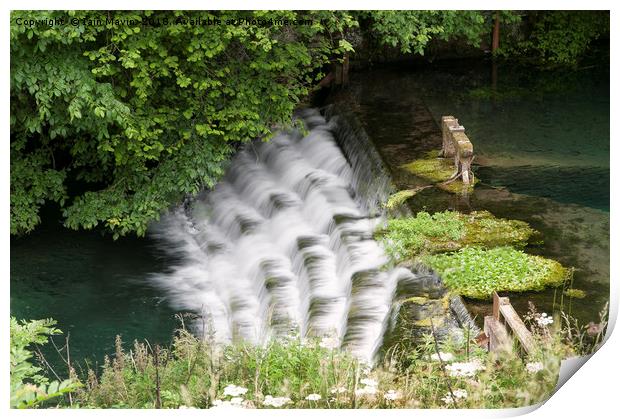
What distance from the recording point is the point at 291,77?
12641 mm

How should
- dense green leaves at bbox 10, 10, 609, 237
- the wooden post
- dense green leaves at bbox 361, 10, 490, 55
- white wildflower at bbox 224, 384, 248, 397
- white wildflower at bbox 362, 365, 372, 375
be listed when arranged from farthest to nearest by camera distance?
1. the wooden post
2. dense green leaves at bbox 361, 10, 490, 55
3. dense green leaves at bbox 10, 10, 609, 237
4. white wildflower at bbox 362, 365, 372, 375
5. white wildflower at bbox 224, 384, 248, 397

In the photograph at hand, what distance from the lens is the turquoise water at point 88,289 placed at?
11414 mm

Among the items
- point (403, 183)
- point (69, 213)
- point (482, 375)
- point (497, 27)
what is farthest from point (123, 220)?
point (497, 27)

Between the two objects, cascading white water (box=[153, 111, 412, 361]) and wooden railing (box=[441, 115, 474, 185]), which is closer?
cascading white water (box=[153, 111, 412, 361])

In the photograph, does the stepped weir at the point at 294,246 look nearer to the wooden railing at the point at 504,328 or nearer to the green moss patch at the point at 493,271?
the green moss patch at the point at 493,271

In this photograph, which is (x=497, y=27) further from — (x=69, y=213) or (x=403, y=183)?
(x=69, y=213)

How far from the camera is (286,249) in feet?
41.3

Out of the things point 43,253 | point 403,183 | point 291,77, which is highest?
point 291,77

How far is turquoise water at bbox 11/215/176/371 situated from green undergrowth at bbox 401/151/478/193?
3.50 m

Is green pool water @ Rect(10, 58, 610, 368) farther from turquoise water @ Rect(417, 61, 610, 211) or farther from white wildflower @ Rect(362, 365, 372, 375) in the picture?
white wildflower @ Rect(362, 365, 372, 375)

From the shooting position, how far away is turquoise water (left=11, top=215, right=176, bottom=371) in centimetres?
1141

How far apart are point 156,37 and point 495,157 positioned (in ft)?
16.6

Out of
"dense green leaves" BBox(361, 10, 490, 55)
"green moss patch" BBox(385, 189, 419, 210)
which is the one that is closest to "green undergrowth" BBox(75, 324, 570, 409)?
"green moss patch" BBox(385, 189, 419, 210)

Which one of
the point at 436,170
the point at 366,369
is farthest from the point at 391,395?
the point at 436,170
